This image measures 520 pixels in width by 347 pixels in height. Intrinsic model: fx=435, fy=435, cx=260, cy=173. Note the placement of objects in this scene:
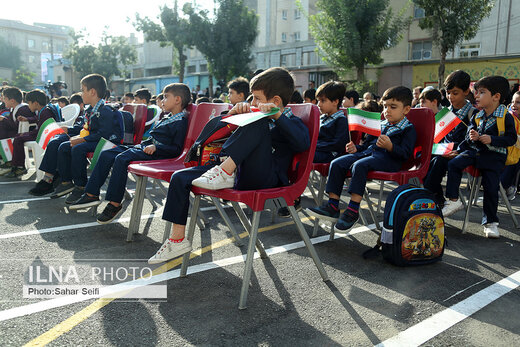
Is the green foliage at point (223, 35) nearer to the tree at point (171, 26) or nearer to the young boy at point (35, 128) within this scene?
the tree at point (171, 26)

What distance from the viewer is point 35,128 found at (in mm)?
7223

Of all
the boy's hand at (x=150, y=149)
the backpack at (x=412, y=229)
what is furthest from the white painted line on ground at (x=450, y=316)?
the boy's hand at (x=150, y=149)

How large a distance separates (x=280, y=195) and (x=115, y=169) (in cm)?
186

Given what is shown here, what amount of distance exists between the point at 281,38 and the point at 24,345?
35.5 meters

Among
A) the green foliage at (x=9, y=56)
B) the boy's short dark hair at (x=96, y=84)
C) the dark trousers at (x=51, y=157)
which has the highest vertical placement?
the green foliage at (x=9, y=56)

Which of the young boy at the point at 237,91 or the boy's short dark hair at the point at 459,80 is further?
the young boy at the point at 237,91

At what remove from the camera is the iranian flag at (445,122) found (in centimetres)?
397

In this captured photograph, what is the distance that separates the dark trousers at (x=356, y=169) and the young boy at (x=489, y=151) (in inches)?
33.1

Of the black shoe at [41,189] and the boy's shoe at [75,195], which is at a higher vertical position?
the boy's shoe at [75,195]

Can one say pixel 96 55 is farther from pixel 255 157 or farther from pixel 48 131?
pixel 255 157

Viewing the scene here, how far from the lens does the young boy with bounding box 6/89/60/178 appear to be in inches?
266

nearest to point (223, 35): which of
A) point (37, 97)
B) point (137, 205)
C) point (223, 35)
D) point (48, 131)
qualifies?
point (223, 35)

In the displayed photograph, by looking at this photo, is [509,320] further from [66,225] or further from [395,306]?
[66,225]

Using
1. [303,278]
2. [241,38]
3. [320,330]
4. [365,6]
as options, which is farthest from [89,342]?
[241,38]
